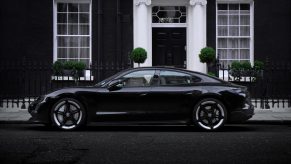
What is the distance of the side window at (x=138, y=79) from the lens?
11125mm

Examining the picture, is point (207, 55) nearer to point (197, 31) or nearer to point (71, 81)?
point (197, 31)

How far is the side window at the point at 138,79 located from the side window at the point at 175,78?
25cm

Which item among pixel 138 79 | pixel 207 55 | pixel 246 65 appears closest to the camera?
pixel 138 79

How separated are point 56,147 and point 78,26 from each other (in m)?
10.8

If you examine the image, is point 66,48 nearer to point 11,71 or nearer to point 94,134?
point 11,71

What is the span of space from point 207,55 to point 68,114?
7.33 m

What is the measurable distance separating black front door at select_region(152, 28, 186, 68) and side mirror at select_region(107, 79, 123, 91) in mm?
8011

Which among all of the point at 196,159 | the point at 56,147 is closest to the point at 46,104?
the point at 56,147

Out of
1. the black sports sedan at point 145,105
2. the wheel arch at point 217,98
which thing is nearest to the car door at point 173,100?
the black sports sedan at point 145,105

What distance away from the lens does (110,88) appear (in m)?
11.0

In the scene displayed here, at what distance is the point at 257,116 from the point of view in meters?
13.9

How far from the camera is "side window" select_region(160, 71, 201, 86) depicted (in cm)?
1116

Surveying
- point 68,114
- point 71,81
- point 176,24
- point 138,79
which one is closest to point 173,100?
point 138,79

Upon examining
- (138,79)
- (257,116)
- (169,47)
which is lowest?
(257,116)
